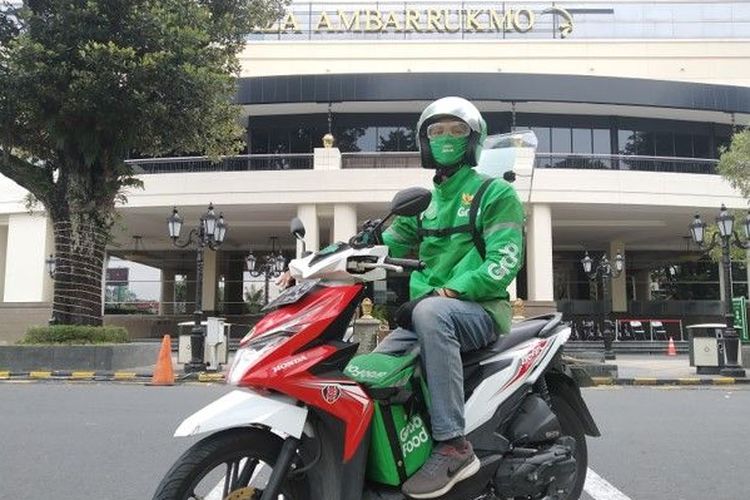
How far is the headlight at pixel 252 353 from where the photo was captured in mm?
2928

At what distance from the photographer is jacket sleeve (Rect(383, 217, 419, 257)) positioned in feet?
12.6

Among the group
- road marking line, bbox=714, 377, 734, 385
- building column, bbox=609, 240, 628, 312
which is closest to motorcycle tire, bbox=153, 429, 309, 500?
road marking line, bbox=714, 377, 734, 385

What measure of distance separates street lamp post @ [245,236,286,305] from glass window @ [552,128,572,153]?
1327 cm

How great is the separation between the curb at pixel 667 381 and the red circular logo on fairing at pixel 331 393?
13083mm

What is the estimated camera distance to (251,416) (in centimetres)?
287

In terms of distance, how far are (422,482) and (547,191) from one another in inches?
983

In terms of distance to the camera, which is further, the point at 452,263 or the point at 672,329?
the point at 672,329

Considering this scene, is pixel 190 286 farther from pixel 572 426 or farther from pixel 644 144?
pixel 572 426

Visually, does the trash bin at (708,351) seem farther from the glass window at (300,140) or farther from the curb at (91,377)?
the glass window at (300,140)

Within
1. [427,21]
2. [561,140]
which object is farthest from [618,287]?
[427,21]

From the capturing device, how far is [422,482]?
3.08 metres

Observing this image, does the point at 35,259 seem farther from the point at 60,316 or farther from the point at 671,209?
the point at 671,209

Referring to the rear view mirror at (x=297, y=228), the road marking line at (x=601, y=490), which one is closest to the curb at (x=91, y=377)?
the road marking line at (x=601, y=490)

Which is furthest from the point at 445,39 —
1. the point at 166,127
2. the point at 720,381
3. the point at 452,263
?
the point at 452,263
